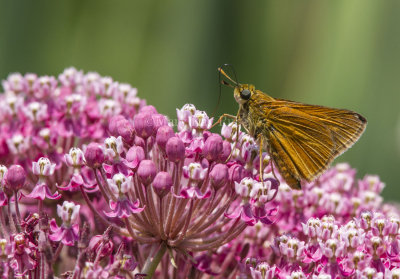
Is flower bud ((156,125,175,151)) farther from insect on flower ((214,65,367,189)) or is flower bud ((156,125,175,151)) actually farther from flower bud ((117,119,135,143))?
insect on flower ((214,65,367,189))

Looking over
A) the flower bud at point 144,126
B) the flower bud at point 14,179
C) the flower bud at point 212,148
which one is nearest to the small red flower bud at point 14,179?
the flower bud at point 14,179

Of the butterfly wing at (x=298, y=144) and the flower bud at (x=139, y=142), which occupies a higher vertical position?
the butterfly wing at (x=298, y=144)

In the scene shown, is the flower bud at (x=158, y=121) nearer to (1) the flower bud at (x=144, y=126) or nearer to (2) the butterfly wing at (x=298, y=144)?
(1) the flower bud at (x=144, y=126)

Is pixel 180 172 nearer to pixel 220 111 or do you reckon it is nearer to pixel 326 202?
pixel 326 202

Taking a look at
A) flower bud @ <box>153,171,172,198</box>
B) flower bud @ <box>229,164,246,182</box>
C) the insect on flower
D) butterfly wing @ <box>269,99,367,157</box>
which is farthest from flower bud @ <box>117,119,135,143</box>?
butterfly wing @ <box>269,99,367,157</box>

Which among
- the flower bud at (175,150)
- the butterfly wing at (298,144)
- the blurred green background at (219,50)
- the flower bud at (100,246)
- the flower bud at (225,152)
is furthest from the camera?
the blurred green background at (219,50)
